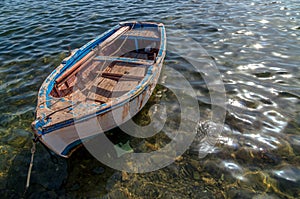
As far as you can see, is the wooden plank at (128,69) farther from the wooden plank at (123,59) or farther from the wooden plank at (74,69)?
the wooden plank at (74,69)

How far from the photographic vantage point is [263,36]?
14398 mm

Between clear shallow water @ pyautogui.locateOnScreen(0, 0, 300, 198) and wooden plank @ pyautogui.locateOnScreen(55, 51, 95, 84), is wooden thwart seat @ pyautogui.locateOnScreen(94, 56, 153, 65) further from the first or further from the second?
clear shallow water @ pyautogui.locateOnScreen(0, 0, 300, 198)

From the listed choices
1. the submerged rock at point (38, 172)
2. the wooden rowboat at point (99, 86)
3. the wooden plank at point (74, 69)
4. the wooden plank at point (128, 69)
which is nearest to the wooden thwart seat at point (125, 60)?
the wooden rowboat at point (99, 86)

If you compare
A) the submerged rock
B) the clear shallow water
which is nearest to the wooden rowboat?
the submerged rock

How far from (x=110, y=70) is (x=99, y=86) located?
5.15 ft

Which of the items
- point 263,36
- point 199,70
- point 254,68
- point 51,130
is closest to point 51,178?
point 51,130

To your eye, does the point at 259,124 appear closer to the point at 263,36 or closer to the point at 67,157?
the point at 67,157

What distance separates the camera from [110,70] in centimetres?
1105

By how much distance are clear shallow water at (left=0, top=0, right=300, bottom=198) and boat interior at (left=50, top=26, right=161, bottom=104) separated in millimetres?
1445

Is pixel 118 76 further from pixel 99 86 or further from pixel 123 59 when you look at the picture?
pixel 99 86

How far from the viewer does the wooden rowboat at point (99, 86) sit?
659 cm

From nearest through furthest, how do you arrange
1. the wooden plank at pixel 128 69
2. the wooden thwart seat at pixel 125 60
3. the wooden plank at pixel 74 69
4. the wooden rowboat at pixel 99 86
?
the wooden rowboat at pixel 99 86, the wooden plank at pixel 74 69, the wooden thwart seat at pixel 125 60, the wooden plank at pixel 128 69

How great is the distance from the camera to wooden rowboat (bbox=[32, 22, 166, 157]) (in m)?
6.59

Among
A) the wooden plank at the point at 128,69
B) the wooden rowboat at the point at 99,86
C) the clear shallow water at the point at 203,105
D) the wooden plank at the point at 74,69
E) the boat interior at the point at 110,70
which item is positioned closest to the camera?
the wooden rowboat at the point at 99,86
